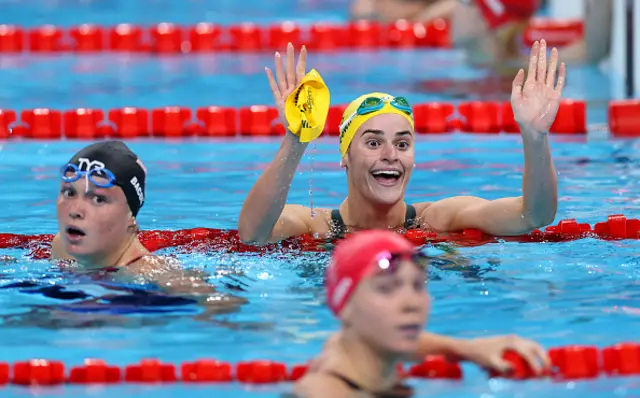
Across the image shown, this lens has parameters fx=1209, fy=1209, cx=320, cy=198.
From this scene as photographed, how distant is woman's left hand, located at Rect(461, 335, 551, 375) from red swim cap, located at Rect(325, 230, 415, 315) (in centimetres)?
45

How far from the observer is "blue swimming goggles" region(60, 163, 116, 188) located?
14.1 ft

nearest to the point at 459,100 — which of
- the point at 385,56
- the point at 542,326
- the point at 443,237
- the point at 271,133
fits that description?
the point at 271,133

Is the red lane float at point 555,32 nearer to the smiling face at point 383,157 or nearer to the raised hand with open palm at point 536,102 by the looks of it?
the smiling face at point 383,157

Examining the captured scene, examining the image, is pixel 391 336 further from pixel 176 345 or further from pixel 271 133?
pixel 271 133

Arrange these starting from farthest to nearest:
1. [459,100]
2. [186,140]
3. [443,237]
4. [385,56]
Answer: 1. [385,56]
2. [459,100]
3. [186,140]
4. [443,237]

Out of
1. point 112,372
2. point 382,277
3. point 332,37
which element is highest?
point 332,37

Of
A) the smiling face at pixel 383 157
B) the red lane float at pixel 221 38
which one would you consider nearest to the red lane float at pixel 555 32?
the red lane float at pixel 221 38

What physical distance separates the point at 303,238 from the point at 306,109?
0.77 m

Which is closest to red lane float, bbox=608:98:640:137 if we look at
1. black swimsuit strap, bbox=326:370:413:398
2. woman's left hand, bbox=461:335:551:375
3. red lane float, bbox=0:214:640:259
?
red lane float, bbox=0:214:640:259

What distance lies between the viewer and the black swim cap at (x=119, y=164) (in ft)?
14.1

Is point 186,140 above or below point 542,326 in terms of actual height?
above

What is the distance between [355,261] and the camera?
9.72 ft

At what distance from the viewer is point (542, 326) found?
4094 mm

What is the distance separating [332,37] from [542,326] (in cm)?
774
